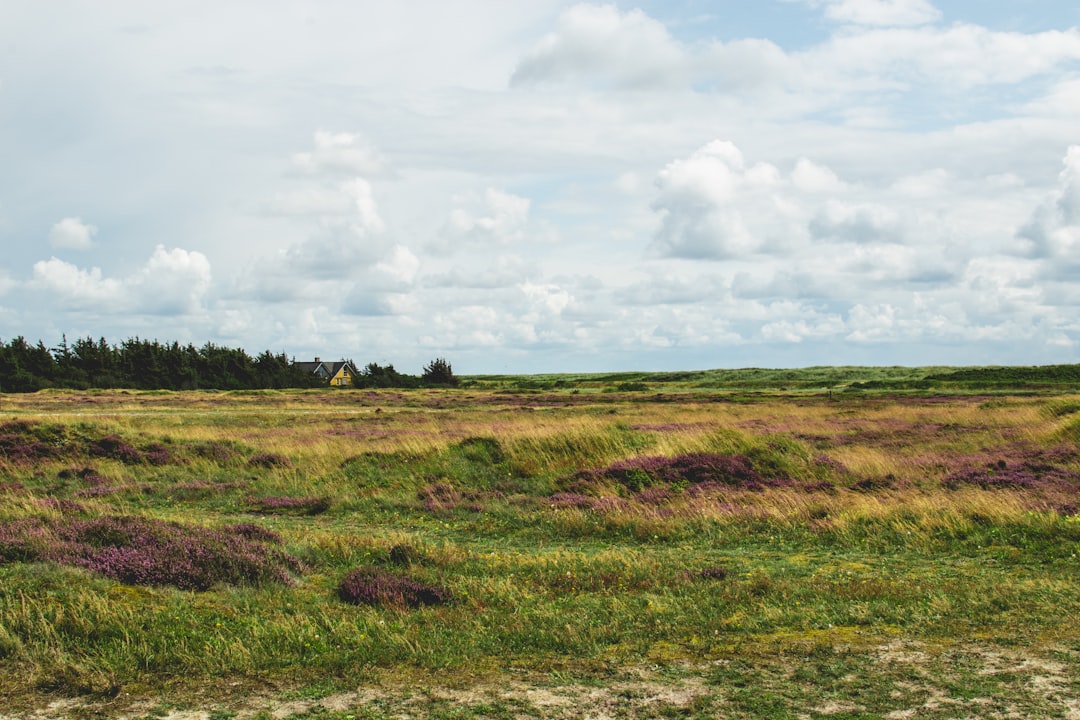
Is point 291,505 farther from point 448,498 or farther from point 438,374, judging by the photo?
point 438,374

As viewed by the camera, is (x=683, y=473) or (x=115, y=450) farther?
(x=115, y=450)

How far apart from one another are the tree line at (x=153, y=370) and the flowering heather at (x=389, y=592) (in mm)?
106244

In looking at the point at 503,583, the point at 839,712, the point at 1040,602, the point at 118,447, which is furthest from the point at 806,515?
the point at 118,447

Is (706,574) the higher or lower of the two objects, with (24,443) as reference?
lower

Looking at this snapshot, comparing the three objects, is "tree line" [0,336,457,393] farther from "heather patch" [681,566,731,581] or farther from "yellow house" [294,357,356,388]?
"heather patch" [681,566,731,581]

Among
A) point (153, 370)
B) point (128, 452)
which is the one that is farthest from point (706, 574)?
point (153, 370)

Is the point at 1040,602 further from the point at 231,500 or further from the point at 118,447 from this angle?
the point at 118,447

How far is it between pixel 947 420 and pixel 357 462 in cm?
2918

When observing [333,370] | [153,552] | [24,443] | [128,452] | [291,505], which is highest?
[333,370]

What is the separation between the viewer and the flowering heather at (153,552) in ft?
33.0

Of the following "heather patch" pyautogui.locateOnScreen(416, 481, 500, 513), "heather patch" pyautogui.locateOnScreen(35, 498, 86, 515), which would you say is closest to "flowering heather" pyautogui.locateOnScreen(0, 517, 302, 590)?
"heather patch" pyautogui.locateOnScreen(35, 498, 86, 515)

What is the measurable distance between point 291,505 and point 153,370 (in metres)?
108

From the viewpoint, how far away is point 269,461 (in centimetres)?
2381

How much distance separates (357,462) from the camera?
905 inches
